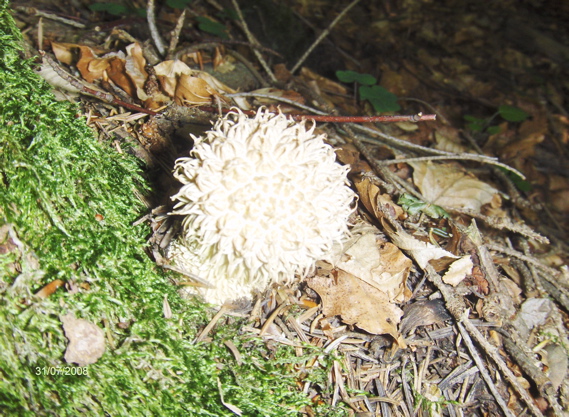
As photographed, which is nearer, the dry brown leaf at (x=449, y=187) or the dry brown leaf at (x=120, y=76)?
the dry brown leaf at (x=120, y=76)

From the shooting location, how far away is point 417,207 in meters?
2.70

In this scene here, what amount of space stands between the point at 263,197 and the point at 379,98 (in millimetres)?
3080

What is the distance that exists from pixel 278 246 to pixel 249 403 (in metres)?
0.91

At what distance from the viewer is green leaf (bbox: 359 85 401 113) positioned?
4.08 m

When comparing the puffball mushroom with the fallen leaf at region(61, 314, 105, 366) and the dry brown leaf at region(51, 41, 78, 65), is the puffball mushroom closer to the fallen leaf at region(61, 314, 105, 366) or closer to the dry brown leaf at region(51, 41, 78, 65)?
the fallen leaf at region(61, 314, 105, 366)

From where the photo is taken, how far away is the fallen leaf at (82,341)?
1.68 metres

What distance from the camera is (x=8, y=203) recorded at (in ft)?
5.76

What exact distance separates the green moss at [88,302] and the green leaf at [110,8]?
1.50 m

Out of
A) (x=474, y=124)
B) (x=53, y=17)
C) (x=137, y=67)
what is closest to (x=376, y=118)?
(x=137, y=67)

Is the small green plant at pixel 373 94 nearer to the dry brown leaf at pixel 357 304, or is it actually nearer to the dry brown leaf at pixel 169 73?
the dry brown leaf at pixel 169 73

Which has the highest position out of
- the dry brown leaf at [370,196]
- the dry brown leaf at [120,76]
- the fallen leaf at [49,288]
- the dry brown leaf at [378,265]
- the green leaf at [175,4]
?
the dry brown leaf at [370,196]

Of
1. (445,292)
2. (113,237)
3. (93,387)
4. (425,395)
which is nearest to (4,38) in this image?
A: (113,237)

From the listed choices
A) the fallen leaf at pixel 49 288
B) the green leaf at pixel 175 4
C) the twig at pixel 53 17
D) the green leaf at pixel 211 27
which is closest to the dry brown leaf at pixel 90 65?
the twig at pixel 53 17

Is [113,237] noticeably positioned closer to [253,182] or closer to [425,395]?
[253,182]
